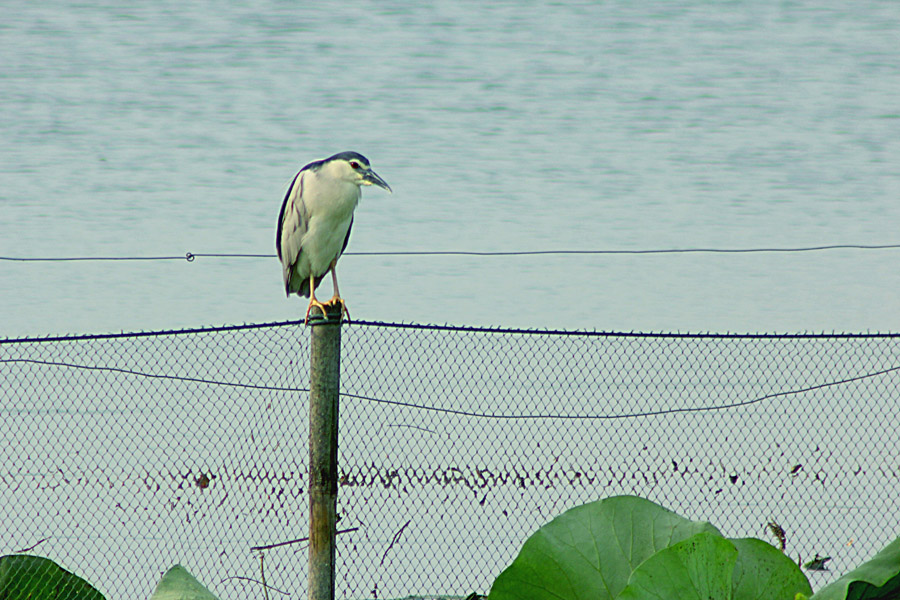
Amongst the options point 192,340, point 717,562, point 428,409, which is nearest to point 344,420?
point 428,409

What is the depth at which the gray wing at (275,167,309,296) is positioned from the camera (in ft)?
14.6

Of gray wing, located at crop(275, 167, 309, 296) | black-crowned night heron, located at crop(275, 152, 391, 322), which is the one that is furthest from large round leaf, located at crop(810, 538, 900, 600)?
gray wing, located at crop(275, 167, 309, 296)

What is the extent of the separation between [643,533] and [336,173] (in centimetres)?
343

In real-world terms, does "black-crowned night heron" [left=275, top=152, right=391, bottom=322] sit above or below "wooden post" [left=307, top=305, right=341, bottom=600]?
below

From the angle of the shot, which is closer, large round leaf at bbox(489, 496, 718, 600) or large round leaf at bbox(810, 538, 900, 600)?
large round leaf at bbox(810, 538, 900, 600)

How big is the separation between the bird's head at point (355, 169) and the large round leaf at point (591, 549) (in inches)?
127

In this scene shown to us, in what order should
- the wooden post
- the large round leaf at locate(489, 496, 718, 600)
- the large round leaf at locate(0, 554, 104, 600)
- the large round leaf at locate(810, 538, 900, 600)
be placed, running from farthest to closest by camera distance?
the wooden post < the large round leaf at locate(0, 554, 104, 600) < the large round leaf at locate(489, 496, 718, 600) < the large round leaf at locate(810, 538, 900, 600)

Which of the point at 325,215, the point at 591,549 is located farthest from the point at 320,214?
the point at 591,549

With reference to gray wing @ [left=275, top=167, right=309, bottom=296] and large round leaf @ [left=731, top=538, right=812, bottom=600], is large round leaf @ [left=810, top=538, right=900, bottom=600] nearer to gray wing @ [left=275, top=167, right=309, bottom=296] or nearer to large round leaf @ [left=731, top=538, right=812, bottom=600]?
large round leaf @ [left=731, top=538, right=812, bottom=600]

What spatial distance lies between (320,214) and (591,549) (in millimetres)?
3450

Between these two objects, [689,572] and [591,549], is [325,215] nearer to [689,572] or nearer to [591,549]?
[591,549]

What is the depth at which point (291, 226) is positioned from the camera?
14.7 ft

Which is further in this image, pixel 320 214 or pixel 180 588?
pixel 320 214

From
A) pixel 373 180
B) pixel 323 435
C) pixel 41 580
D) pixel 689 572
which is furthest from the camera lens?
pixel 373 180
